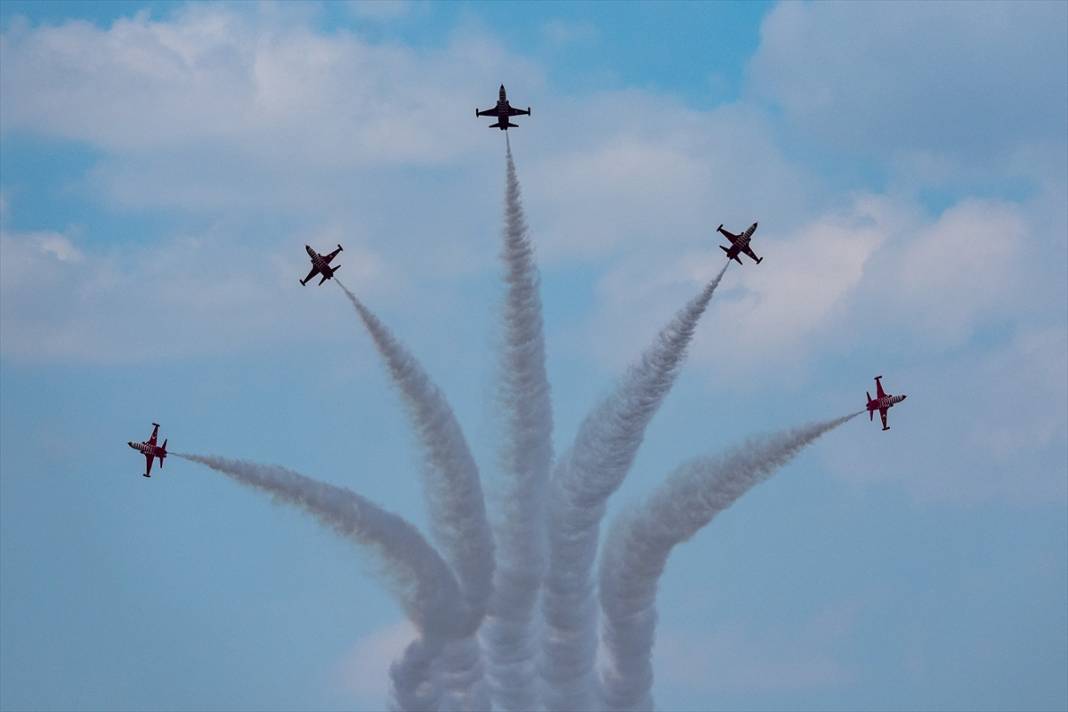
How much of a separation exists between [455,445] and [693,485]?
11905 millimetres

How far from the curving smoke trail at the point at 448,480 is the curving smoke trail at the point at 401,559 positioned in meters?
0.86

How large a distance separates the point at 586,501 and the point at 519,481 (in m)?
3.48

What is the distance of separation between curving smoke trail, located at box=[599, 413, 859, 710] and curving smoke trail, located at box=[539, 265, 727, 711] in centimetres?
108

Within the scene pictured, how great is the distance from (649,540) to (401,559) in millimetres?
12349

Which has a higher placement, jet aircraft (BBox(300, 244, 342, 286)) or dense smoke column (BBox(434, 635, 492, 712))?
jet aircraft (BBox(300, 244, 342, 286))

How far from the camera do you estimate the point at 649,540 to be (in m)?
147

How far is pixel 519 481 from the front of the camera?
481ft

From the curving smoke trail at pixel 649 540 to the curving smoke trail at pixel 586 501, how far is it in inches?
42.4

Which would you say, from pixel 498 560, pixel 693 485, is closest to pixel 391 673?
pixel 498 560

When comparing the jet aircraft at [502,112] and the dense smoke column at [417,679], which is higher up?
the jet aircraft at [502,112]

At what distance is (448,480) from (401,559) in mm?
4550

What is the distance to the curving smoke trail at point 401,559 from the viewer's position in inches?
5600

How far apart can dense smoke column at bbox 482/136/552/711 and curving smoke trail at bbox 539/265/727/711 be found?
2.84 ft

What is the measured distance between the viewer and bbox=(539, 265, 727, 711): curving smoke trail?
144 m
